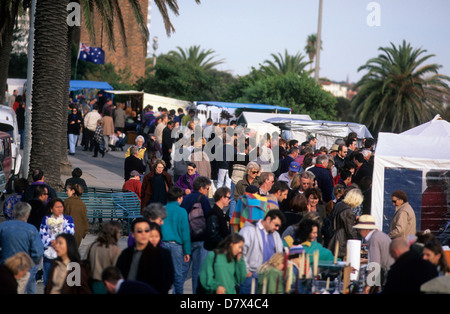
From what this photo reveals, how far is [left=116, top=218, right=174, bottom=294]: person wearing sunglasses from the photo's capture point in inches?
294

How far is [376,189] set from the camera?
12.8 m

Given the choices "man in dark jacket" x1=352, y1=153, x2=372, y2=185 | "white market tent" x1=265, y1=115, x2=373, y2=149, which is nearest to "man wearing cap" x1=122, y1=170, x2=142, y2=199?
"man in dark jacket" x1=352, y1=153, x2=372, y2=185

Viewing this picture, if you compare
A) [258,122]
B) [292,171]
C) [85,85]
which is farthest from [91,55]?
[292,171]

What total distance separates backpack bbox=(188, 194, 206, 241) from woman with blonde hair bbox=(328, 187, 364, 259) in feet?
5.82

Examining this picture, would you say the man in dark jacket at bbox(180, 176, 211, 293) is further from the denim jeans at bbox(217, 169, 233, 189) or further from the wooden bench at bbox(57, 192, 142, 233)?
the denim jeans at bbox(217, 169, 233, 189)

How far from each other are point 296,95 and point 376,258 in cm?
3437

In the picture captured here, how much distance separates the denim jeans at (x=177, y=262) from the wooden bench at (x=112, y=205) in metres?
4.55

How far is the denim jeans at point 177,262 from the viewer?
30.9ft

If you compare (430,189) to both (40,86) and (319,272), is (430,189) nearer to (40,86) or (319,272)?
(319,272)

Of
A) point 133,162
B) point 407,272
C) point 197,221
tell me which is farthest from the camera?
point 133,162

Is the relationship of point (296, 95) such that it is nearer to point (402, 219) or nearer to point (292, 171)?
point (292, 171)

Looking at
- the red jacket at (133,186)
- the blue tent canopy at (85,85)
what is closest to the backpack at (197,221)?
the red jacket at (133,186)

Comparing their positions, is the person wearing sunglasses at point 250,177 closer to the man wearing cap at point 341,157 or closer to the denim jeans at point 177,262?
the denim jeans at point 177,262

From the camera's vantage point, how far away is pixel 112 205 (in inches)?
558
